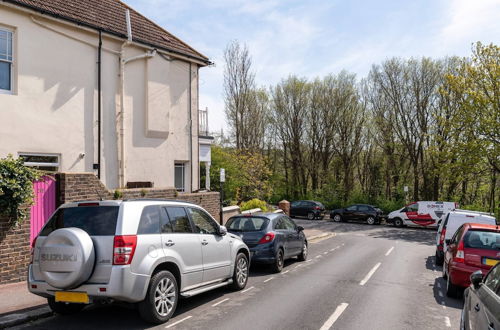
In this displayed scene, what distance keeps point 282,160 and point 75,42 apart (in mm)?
37203

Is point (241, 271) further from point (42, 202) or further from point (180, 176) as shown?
point (180, 176)

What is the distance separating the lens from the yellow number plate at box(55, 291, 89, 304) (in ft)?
18.6

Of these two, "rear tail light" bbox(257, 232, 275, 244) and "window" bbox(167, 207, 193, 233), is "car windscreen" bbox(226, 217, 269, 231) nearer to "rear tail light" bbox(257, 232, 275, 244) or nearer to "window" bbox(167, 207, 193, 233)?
"rear tail light" bbox(257, 232, 275, 244)

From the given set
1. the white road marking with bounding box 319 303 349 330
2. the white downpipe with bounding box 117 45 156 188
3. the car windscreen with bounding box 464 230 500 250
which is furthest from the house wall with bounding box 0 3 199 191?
the car windscreen with bounding box 464 230 500 250

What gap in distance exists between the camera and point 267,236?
10719 mm

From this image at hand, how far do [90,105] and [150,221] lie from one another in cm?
796

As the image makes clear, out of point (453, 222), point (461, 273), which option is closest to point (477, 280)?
point (461, 273)

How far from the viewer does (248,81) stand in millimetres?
38656

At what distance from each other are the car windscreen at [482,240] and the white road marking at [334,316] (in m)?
3.12

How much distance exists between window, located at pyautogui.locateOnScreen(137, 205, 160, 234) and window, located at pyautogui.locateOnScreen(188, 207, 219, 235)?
39.8 inches

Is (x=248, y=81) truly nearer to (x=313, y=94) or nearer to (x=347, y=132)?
(x=313, y=94)

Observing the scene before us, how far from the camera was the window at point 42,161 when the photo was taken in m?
11.4

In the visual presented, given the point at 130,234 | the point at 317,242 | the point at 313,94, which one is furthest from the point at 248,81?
the point at 130,234

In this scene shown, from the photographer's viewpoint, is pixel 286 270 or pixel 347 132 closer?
pixel 286 270
